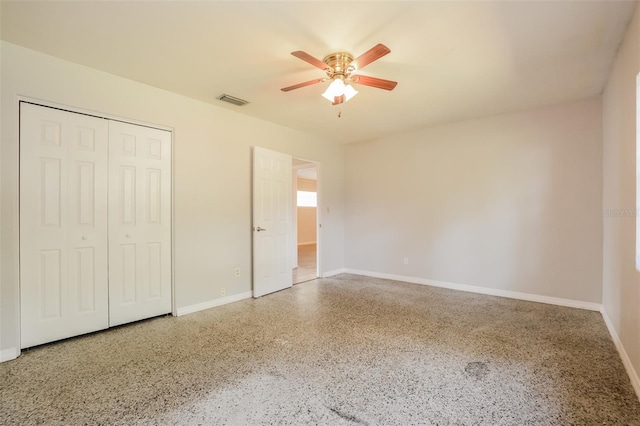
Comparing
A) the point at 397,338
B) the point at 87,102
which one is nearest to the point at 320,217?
the point at 397,338

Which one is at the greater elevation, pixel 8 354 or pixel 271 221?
pixel 271 221

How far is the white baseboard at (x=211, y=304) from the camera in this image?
339cm

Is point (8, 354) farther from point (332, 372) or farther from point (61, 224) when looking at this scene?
point (332, 372)

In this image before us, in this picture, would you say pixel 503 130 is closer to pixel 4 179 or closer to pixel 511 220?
pixel 511 220

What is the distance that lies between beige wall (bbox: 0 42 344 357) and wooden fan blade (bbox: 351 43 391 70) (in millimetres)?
2111

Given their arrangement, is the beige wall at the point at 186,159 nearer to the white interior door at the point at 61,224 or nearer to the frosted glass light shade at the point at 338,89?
the white interior door at the point at 61,224

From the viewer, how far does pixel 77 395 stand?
1885mm

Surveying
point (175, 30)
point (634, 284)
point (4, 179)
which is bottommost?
point (634, 284)

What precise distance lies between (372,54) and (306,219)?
8.64 m

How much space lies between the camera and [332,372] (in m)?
2.15

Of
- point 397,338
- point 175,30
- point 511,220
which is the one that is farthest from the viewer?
point 511,220

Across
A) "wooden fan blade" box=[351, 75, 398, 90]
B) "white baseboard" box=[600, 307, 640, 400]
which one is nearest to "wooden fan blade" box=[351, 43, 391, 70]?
"wooden fan blade" box=[351, 75, 398, 90]

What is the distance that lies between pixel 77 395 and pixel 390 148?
495cm

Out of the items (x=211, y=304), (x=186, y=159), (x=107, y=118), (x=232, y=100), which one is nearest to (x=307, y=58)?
(x=232, y=100)
